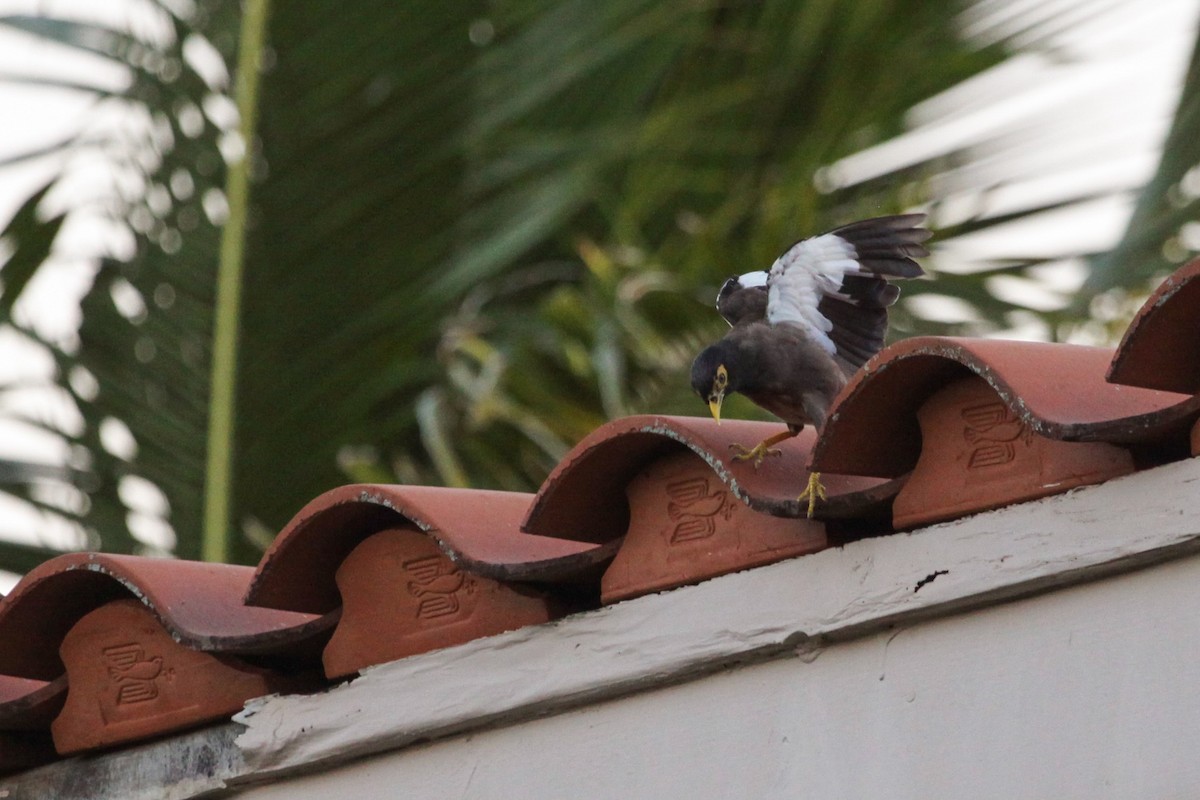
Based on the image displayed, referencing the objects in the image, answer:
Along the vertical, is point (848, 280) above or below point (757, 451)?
above

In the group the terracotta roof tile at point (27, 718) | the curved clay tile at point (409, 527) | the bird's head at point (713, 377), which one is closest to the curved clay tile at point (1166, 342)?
the curved clay tile at point (409, 527)

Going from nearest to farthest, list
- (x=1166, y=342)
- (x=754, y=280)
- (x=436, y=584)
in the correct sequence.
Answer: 1. (x=1166, y=342)
2. (x=436, y=584)
3. (x=754, y=280)

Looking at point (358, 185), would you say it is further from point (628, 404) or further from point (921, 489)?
point (921, 489)

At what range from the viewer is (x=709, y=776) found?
2064mm

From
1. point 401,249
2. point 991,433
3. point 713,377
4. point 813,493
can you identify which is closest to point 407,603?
point 813,493

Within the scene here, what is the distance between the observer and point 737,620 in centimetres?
207

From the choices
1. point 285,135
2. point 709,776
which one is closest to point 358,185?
point 285,135

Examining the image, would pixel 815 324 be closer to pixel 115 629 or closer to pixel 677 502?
pixel 677 502

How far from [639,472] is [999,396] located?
0.50m

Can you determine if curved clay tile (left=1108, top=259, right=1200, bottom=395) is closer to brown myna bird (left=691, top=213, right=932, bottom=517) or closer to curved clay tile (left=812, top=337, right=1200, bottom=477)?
curved clay tile (left=812, top=337, right=1200, bottom=477)

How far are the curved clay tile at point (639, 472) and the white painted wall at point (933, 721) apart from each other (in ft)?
0.59

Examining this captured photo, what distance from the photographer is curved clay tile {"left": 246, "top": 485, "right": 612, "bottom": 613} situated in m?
2.19

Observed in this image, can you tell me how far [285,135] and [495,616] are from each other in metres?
2.81

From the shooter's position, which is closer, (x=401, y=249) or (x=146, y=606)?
(x=146, y=606)
